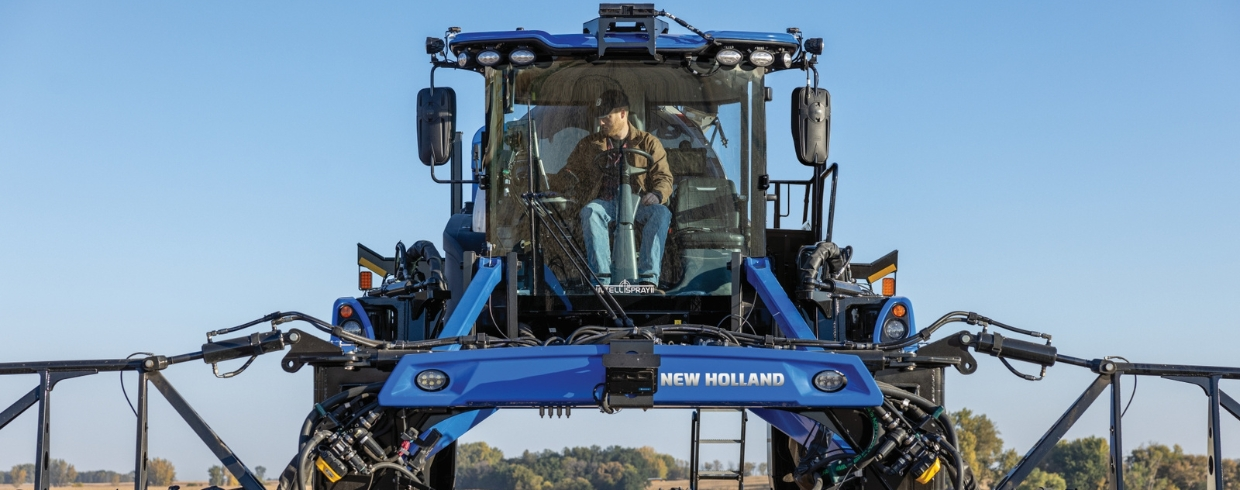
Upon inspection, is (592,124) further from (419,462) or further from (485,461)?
(485,461)

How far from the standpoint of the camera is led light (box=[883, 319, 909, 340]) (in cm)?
1000

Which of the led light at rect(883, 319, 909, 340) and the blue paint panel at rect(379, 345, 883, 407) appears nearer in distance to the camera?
the blue paint panel at rect(379, 345, 883, 407)

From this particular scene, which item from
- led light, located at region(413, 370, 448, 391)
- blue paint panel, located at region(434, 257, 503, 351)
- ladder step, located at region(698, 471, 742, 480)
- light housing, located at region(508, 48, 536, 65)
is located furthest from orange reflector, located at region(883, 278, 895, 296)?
led light, located at region(413, 370, 448, 391)

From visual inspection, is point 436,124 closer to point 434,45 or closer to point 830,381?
point 434,45

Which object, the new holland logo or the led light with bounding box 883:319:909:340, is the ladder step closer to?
the led light with bounding box 883:319:909:340

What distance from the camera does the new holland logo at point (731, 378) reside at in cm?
784

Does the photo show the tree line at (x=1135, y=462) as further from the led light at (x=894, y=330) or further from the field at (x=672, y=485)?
the led light at (x=894, y=330)

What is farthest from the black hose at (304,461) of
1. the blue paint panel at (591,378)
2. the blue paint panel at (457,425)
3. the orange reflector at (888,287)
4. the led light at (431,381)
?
the orange reflector at (888,287)

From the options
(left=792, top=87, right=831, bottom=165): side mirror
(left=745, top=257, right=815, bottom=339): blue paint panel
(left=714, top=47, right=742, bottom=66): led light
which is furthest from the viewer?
(left=714, top=47, right=742, bottom=66): led light

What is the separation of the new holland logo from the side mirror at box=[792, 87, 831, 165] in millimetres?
2589

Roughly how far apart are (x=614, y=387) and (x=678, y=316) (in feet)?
8.65

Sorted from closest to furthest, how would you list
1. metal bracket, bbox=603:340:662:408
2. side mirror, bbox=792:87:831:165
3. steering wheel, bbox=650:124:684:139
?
1. metal bracket, bbox=603:340:662:408
2. side mirror, bbox=792:87:831:165
3. steering wheel, bbox=650:124:684:139

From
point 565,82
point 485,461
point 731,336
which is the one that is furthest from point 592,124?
point 485,461

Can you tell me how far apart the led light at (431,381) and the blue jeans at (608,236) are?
2.43m
